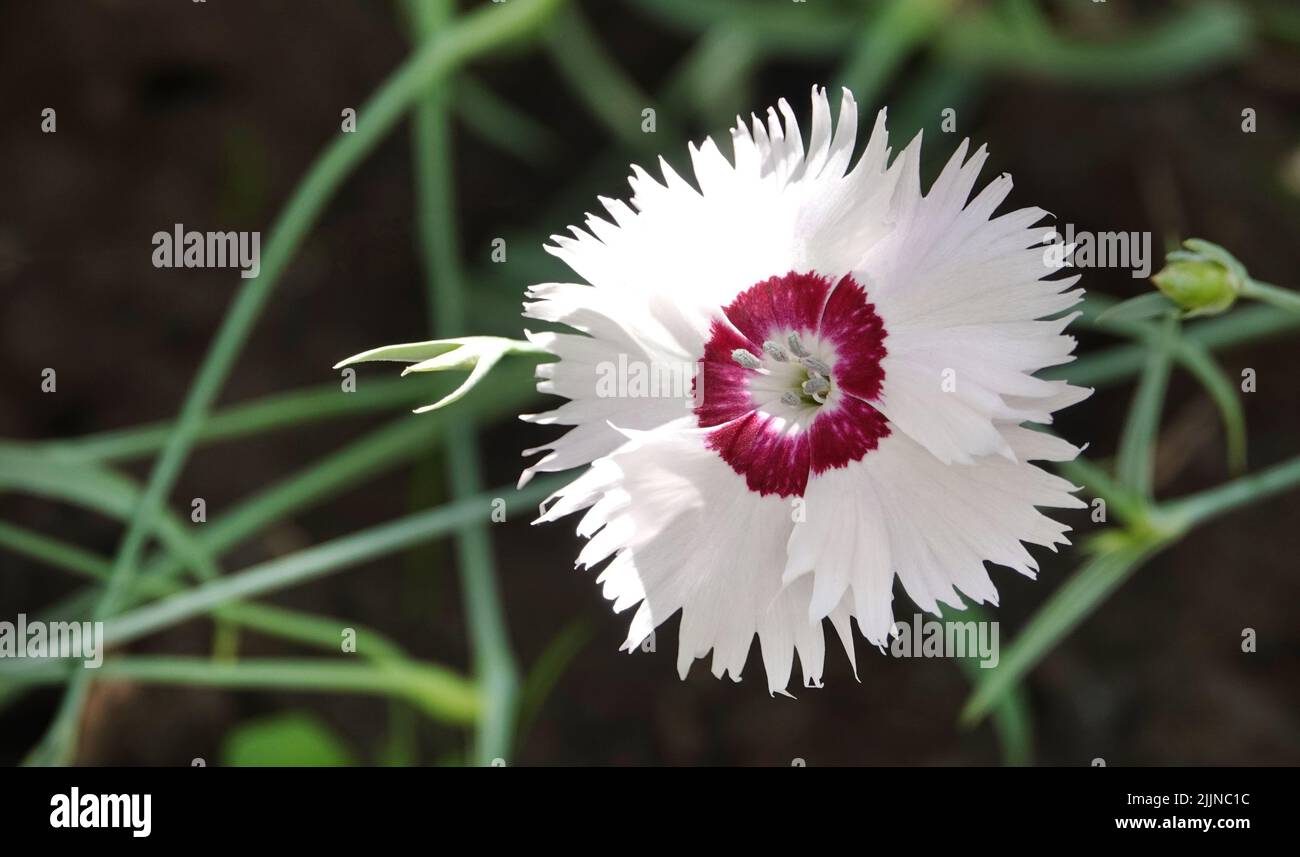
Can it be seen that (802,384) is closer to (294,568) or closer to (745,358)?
(745,358)

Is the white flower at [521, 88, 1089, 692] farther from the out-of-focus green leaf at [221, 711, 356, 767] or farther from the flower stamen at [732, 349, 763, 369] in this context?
the out-of-focus green leaf at [221, 711, 356, 767]

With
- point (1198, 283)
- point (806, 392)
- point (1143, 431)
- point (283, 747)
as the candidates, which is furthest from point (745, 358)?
point (283, 747)

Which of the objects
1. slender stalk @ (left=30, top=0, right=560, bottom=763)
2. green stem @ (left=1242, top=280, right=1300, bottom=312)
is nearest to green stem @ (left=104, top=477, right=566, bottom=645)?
slender stalk @ (left=30, top=0, right=560, bottom=763)

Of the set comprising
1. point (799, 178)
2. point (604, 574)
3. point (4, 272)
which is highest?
point (4, 272)
